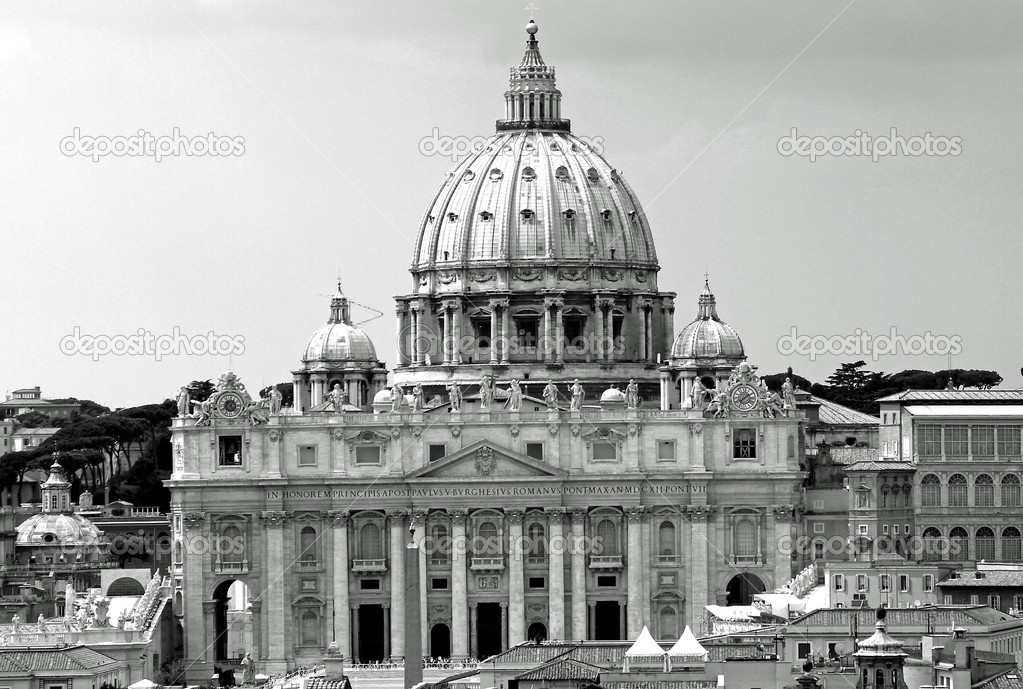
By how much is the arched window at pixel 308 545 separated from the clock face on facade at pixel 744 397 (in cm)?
2180

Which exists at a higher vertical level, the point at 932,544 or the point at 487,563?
the point at 932,544

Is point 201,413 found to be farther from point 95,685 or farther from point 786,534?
point 95,685

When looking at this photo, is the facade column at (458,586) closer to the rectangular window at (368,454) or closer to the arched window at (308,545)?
the rectangular window at (368,454)

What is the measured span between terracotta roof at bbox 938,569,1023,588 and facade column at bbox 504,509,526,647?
98.9ft

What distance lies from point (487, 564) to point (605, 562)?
5789 mm

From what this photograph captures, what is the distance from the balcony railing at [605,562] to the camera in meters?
194

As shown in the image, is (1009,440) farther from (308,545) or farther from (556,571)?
(308,545)

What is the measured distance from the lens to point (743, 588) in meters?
194

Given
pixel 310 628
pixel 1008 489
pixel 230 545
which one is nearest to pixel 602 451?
pixel 310 628

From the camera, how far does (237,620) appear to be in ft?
639

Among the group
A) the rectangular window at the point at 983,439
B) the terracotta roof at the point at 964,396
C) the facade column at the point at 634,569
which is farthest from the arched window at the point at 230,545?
the rectangular window at the point at 983,439

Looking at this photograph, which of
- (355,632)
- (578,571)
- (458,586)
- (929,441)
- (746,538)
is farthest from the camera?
(578,571)

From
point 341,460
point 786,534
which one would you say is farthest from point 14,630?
point 786,534

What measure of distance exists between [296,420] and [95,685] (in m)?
43.8
